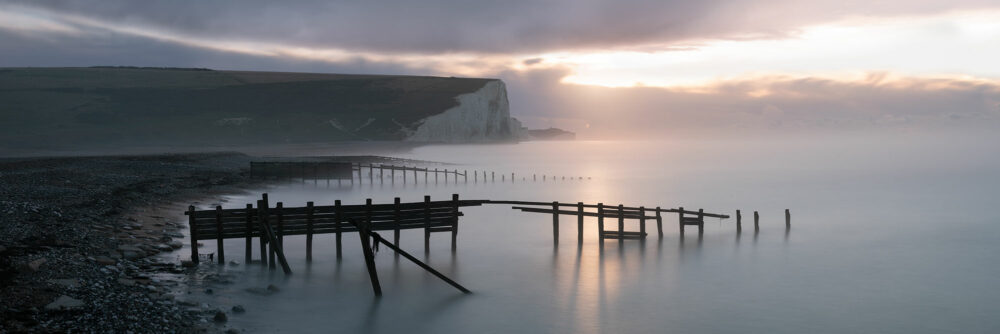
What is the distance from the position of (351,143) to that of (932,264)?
119959mm

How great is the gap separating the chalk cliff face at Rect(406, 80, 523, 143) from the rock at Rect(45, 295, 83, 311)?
13303cm

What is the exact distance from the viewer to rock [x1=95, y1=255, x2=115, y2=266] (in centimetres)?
1551

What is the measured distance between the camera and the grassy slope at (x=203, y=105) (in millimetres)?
120625

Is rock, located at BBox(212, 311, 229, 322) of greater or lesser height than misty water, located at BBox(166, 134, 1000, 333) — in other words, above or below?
above

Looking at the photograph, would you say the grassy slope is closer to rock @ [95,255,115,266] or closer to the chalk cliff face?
the chalk cliff face

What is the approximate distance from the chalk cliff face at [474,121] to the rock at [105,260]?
12889cm

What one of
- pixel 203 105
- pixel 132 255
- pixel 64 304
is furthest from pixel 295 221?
pixel 203 105

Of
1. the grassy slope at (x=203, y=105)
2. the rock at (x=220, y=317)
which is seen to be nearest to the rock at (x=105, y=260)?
the rock at (x=220, y=317)

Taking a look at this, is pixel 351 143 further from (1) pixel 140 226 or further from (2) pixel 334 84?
(1) pixel 140 226

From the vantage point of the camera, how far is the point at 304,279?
61.2 ft

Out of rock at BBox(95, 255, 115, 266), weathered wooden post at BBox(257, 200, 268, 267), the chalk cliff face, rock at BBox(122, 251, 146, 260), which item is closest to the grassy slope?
the chalk cliff face

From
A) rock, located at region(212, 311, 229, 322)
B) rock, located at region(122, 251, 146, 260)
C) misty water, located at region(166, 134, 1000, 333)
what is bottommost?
misty water, located at region(166, 134, 1000, 333)

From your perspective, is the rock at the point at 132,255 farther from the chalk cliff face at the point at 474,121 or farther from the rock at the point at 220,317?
the chalk cliff face at the point at 474,121

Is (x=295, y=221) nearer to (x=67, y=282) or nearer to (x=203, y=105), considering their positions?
(x=67, y=282)
